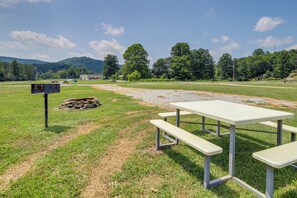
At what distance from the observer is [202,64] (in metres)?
60.9

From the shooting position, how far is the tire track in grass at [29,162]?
2.64m

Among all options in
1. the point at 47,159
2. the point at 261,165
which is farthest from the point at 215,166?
the point at 47,159

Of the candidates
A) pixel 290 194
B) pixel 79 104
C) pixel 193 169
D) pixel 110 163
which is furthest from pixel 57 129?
pixel 290 194

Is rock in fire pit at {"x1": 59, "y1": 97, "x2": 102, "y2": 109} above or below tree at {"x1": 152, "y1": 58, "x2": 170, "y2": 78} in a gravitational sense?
below

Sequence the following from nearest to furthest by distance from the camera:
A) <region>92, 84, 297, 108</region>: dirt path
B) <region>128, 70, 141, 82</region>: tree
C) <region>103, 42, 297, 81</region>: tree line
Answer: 1. <region>92, 84, 297, 108</region>: dirt path
2. <region>128, 70, 141, 82</region>: tree
3. <region>103, 42, 297, 81</region>: tree line

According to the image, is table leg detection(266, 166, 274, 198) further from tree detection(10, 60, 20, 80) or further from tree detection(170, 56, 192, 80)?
tree detection(10, 60, 20, 80)

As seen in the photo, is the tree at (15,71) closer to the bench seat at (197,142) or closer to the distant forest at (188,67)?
the distant forest at (188,67)

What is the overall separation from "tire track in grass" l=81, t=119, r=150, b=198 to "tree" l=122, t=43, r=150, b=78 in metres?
46.3

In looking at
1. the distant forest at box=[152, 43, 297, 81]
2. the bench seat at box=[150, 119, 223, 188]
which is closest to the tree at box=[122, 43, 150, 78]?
the distant forest at box=[152, 43, 297, 81]

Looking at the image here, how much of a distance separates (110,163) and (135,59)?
158 feet

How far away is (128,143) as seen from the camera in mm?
3979

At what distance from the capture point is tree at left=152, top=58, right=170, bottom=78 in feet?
192

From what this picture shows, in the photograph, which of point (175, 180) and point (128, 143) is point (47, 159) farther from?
point (175, 180)

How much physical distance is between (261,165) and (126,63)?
4938cm
